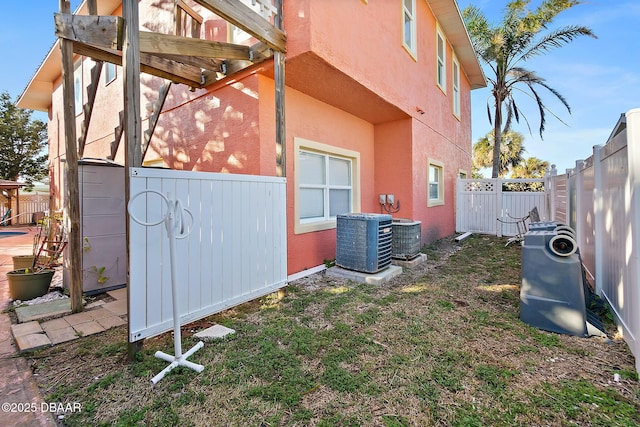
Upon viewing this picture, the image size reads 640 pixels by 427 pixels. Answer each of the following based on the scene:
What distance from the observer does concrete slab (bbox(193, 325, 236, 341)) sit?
2.86 metres

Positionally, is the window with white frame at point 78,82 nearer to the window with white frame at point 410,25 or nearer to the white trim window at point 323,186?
the white trim window at point 323,186

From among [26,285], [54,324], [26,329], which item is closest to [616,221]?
[54,324]

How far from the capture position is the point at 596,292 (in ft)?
11.7

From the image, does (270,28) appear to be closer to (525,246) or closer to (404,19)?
(525,246)

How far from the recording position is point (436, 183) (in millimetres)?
9398

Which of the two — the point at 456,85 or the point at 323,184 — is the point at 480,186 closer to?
the point at 456,85

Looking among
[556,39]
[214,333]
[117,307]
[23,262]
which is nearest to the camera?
[214,333]

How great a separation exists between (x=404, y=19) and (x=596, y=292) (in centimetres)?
667

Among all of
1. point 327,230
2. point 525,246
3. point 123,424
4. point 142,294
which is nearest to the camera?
point 123,424

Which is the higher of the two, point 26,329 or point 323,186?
point 323,186

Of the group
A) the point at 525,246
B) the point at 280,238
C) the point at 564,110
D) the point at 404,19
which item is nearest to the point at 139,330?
the point at 280,238

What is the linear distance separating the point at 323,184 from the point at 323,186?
6 cm

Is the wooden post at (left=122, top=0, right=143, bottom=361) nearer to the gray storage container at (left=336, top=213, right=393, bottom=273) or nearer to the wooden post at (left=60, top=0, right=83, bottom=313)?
the wooden post at (left=60, top=0, right=83, bottom=313)

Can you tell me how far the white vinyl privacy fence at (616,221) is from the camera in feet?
7.38
